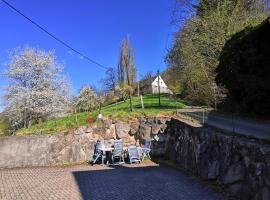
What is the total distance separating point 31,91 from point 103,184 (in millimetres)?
17373

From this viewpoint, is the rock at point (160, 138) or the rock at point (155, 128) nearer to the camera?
the rock at point (160, 138)

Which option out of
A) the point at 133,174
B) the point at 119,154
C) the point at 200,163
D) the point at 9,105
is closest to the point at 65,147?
the point at 119,154

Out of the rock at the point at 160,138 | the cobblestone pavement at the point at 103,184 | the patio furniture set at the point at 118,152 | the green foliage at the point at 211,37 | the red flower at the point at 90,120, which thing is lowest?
the cobblestone pavement at the point at 103,184

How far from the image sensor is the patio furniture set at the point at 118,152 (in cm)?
1642

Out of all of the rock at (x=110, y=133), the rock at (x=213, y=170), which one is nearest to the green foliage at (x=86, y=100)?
the rock at (x=110, y=133)

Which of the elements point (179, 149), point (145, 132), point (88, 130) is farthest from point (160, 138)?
point (88, 130)

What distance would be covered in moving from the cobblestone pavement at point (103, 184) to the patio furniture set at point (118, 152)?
0.84 metres

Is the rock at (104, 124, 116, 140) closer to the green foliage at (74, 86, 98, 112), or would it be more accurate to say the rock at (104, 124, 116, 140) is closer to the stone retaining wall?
the stone retaining wall

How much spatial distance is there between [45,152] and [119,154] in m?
3.25

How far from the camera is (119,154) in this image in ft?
54.0

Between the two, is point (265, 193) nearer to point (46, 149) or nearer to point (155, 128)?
point (155, 128)

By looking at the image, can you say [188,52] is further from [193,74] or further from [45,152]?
[45,152]

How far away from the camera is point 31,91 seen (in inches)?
1085

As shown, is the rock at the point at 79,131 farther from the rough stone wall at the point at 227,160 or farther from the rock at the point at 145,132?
the rough stone wall at the point at 227,160
